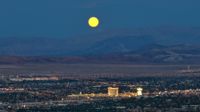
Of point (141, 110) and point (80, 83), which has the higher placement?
point (80, 83)

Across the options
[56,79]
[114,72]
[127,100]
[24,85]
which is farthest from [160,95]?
[114,72]

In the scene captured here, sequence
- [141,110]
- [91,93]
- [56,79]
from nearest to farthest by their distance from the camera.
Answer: [141,110]
[91,93]
[56,79]

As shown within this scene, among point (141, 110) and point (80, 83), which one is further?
point (80, 83)

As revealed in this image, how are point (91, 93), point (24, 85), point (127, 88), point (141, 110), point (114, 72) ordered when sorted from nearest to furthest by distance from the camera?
point (141, 110), point (91, 93), point (127, 88), point (24, 85), point (114, 72)

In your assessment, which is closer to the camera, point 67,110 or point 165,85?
point 67,110

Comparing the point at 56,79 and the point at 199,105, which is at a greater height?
the point at 56,79

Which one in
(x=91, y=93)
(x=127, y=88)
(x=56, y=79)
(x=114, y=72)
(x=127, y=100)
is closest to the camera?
(x=127, y=100)

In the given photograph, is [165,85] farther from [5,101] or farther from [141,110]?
[141,110]

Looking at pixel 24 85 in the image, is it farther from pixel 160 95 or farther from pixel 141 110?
pixel 141 110

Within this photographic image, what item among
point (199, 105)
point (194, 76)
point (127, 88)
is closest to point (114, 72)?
point (194, 76)
